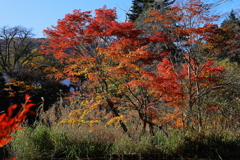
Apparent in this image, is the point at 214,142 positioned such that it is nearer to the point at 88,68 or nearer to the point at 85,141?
the point at 85,141

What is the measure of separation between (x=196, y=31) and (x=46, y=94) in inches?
462

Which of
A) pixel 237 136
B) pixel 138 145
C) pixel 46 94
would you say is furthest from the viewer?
pixel 46 94

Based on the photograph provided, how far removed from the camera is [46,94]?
1538 centimetres

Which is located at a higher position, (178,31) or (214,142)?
(178,31)

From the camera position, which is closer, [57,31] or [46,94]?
[57,31]

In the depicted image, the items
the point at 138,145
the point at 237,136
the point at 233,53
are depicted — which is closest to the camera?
the point at 138,145

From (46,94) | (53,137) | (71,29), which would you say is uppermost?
(71,29)

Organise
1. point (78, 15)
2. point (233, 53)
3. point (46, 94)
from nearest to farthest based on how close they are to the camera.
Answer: point (78, 15) → point (233, 53) → point (46, 94)

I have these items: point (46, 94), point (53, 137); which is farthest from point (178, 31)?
point (46, 94)

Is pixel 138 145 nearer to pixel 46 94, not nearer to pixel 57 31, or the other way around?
pixel 57 31

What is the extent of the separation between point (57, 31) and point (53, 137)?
3.90 metres

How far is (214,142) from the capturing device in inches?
211

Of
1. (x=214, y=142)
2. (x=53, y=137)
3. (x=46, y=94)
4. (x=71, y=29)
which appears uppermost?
(x=71, y=29)

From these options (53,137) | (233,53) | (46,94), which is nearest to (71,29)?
(53,137)
